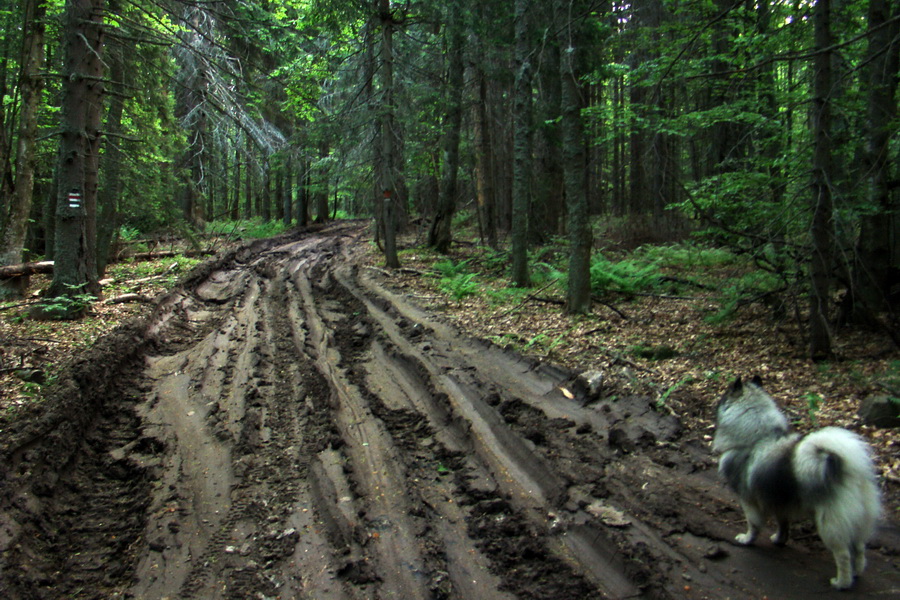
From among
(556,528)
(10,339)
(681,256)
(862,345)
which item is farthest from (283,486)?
(681,256)

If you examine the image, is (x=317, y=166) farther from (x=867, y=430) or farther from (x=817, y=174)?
(x=867, y=430)

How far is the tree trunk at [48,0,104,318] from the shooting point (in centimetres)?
951

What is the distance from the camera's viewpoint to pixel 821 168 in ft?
18.4

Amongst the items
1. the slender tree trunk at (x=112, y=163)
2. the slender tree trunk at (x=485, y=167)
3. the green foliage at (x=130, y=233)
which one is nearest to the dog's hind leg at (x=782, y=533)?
the slender tree trunk at (x=112, y=163)

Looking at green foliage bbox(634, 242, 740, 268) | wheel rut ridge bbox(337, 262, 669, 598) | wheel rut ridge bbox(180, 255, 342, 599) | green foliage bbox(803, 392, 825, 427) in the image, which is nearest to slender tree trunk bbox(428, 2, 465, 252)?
green foliage bbox(634, 242, 740, 268)

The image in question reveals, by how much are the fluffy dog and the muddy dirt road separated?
0.31 meters

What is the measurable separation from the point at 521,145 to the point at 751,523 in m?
8.74

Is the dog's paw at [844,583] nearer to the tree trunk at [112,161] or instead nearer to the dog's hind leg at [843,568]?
the dog's hind leg at [843,568]

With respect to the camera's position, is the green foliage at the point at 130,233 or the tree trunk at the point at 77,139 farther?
the green foliage at the point at 130,233

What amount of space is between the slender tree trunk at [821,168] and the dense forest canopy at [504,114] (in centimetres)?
2

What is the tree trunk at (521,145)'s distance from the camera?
1044cm

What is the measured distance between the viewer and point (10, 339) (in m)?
7.11

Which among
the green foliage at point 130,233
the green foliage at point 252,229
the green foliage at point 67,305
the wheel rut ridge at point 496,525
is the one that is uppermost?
the green foliage at point 252,229

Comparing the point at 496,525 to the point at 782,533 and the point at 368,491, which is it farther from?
the point at 782,533
